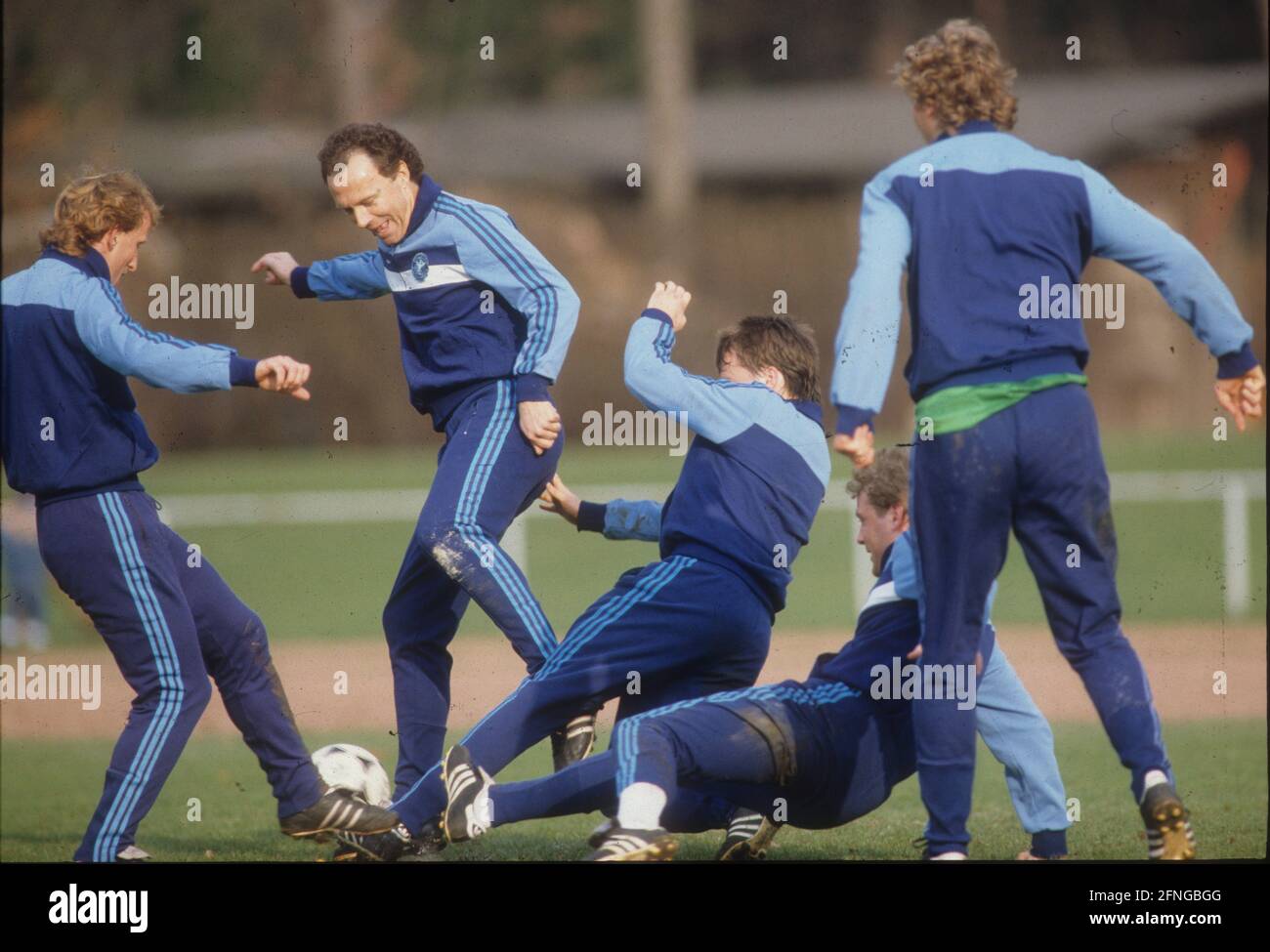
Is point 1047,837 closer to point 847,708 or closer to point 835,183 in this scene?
point 847,708

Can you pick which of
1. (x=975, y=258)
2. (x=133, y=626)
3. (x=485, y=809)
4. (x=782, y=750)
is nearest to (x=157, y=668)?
(x=133, y=626)

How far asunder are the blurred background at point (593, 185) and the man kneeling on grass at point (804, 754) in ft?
13.8

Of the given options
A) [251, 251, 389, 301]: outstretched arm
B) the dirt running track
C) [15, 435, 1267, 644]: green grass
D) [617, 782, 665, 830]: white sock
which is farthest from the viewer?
[15, 435, 1267, 644]: green grass

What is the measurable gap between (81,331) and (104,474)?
428 mm

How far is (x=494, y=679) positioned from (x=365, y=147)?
5019 millimetres

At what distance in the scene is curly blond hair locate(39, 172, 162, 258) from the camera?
15.2 ft

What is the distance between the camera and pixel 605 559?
14.3m

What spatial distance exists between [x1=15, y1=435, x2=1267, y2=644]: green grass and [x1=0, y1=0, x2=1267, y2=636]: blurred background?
5cm

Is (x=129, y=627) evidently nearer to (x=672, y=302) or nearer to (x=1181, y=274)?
(x=672, y=302)

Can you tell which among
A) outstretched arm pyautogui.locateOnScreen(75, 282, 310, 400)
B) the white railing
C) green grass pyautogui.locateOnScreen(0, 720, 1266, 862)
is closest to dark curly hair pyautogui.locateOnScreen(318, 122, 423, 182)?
outstretched arm pyautogui.locateOnScreen(75, 282, 310, 400)

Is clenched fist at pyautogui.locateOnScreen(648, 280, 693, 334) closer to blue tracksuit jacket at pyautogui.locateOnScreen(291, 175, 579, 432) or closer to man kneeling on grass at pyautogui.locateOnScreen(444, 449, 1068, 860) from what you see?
blue tracksuit jacket at pyautogui.locateOnScreen(291, 175, 579, 432)

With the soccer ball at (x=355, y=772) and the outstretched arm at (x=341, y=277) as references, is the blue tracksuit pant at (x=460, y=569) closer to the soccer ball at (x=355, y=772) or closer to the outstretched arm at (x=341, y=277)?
the soccer ball at (x=355, y=772)

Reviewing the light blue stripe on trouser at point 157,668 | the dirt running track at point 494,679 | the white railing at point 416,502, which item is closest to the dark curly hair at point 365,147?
the light blue stripe on trouser at point 157,668
